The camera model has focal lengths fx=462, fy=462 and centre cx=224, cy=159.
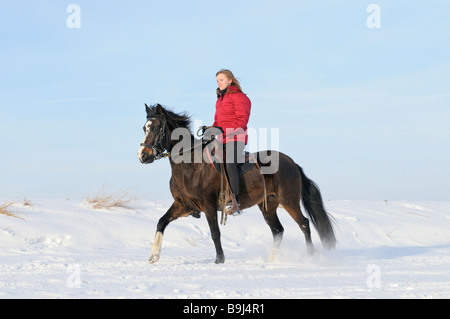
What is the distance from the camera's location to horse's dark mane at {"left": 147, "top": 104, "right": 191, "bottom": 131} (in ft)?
23.0

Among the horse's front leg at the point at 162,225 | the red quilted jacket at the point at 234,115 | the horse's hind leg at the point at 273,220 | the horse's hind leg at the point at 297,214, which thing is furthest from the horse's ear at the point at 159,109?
the horse's hind leg at the point at 297,214

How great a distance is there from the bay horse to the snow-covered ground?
0.55m

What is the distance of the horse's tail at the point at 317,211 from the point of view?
8734 mm

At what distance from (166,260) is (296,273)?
231cm

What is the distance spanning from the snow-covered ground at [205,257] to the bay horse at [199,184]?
55cm

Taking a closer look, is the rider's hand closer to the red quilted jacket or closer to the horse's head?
the red quilted jacket

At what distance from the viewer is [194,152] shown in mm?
7191

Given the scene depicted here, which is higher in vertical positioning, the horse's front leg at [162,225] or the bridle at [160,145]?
the bridle at [160,145]

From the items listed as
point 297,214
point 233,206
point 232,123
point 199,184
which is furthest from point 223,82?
point 297,214

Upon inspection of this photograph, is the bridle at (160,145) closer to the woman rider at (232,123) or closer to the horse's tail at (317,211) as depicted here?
the woman rider at (232,123)

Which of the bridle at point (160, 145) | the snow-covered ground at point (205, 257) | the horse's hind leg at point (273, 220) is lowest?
the snow-covered ground at point (205, 257)

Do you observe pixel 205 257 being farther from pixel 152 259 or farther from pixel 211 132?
pixel 211 132

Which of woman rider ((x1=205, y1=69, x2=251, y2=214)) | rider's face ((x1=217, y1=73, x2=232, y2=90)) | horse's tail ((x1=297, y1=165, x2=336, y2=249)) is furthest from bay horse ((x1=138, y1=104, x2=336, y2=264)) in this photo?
rider's face ((x1=217, y1=73, x2=232, y2=90))
